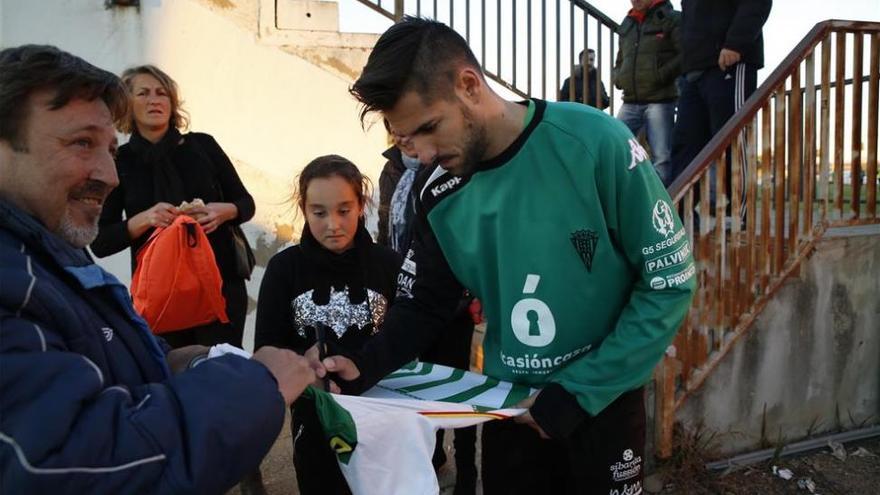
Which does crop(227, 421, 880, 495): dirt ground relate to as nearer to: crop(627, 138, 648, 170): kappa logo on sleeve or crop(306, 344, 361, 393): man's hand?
crop(306, 344, 361, 393): man's hand

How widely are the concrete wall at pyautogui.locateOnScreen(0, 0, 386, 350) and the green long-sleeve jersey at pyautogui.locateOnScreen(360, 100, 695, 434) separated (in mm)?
4357

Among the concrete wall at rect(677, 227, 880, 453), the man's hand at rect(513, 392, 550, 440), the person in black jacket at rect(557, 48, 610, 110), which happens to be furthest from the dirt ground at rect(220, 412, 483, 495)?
the person in black jacket at rect(557, 48, 610, 110)

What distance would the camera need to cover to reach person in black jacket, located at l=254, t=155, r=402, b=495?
9.56 feet

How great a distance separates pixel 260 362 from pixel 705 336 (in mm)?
3649

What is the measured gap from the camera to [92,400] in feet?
4.10

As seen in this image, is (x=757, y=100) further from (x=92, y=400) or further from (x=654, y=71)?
(x=92, y=400)

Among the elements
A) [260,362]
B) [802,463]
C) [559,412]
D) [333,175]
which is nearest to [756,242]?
[802,463]

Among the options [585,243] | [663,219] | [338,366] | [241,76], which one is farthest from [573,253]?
[241,76]

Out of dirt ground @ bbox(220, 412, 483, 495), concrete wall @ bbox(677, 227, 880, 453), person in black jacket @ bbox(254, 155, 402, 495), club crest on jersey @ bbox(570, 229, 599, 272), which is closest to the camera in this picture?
club crest on jersey @ bbox(570, 229, 599, 272)

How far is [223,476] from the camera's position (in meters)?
1.34

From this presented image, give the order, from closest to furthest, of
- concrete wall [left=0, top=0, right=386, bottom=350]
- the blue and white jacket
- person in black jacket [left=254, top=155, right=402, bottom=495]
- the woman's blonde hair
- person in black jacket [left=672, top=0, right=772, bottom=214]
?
the blue and white jacket < person in black jacket [left=254, top=155, right=402, bottom=495] < the woman's blonde hair < person in black jacket [left=672, top=0, right=772, bottom=214] < concrete wall [left=0, top=0, right=386, bottom=350]

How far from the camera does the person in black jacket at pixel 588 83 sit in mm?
7488

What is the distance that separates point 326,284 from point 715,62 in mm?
3590

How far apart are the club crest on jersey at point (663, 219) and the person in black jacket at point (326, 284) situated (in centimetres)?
142
